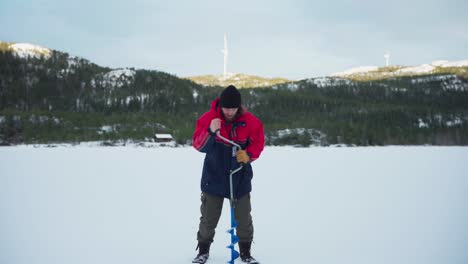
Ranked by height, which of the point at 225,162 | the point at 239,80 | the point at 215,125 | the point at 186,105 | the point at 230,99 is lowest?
the point at 225,162

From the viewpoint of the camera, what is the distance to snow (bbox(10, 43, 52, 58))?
7688cm

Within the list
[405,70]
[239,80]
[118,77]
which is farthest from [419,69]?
[118,77]

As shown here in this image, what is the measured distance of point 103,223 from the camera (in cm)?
454

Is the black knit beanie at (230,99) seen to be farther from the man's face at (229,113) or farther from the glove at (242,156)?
the glove at (242,156)

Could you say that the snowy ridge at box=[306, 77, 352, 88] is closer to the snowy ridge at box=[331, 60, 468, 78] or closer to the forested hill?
the forested hill

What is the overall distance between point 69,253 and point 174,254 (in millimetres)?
996

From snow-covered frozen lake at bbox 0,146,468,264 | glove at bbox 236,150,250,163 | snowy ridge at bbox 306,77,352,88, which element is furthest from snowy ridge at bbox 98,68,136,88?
glove at bbox 236,150,250,163

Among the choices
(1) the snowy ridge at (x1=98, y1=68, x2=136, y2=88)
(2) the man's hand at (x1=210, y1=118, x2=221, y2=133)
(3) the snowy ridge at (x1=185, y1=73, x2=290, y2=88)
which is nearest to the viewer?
(2) the man's hand at (x1=210, y1=118, x2=221, y2=133)

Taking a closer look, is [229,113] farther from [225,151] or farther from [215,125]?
[225,151]

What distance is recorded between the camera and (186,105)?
221 ft

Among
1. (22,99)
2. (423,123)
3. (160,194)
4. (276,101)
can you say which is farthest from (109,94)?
(160,194)

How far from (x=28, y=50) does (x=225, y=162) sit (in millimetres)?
91090

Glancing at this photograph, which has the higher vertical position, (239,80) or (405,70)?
(405,70)

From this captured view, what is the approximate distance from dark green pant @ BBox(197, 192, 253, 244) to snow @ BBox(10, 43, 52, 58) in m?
86.3
